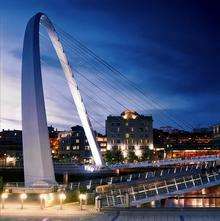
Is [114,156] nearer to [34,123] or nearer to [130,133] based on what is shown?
[130,133]

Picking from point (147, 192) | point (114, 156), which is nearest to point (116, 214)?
point (147, 192)

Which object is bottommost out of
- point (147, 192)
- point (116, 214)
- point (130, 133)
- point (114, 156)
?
point (116, 214)

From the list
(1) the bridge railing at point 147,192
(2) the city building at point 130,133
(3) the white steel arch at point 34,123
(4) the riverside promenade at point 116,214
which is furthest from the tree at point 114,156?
(4) the riverside promenade at point 116,214

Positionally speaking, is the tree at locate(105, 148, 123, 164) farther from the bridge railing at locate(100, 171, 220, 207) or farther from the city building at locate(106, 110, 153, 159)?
the bridge railing at locate(100, 171, 220, 207)

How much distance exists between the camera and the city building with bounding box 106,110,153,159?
6240 inches

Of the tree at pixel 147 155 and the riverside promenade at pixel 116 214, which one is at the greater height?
the tree at pixel 147 155

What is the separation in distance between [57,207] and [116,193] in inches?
226

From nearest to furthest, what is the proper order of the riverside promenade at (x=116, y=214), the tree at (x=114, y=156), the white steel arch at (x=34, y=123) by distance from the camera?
the riverside promenade at (x=116, y=214) < the white steel arch at (x=34, y=123) < the tree at (x=114, y=156)

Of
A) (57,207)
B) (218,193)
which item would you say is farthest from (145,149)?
(57,207)

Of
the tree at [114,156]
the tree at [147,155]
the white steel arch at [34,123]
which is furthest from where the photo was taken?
the tree at [147,155]

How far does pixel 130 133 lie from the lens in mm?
160250

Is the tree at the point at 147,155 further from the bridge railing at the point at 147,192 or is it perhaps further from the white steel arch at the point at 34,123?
the white steel arch at the point at 34,123

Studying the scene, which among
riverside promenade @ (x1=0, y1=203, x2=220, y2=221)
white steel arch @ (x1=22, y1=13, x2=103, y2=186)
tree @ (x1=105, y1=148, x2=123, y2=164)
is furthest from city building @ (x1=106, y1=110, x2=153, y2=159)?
riverside promenade @ (x1=0, y1=203, x2=220, y2=221)

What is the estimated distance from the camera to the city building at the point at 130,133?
158 metres
